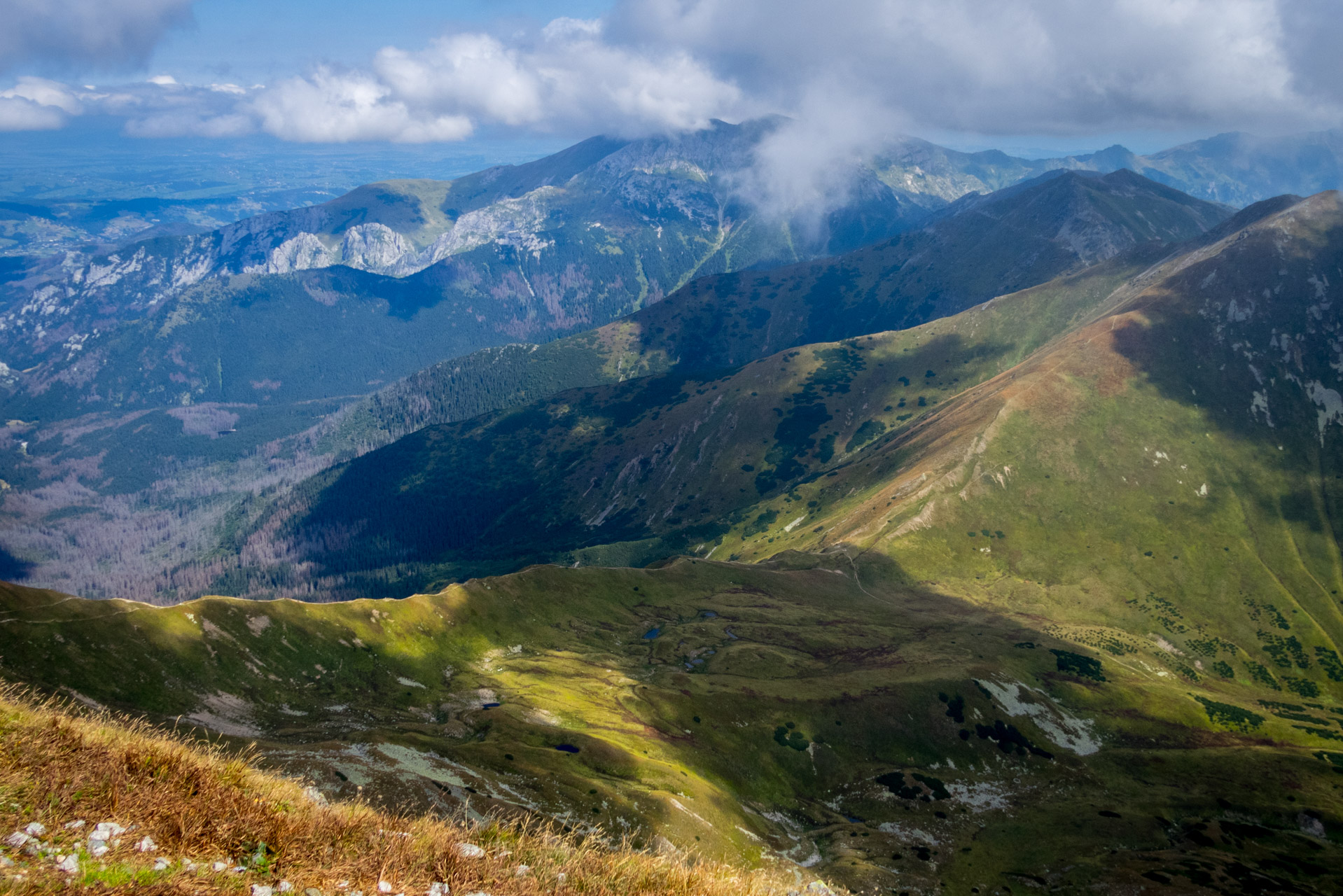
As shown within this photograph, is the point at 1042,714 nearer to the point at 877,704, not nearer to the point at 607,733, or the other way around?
the point at 877,704

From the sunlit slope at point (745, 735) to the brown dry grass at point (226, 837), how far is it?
6052 cm

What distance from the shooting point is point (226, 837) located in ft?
58.1

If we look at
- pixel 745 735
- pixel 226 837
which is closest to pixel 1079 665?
pixel 745 735

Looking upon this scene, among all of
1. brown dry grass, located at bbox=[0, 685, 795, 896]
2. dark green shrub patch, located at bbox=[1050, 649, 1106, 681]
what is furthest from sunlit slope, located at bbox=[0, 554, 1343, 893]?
brown dry grass, located at bbox=[0, 685, 795, 896]

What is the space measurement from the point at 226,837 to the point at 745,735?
138 metres

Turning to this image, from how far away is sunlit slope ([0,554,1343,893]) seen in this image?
336 feet

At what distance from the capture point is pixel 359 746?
311 feet

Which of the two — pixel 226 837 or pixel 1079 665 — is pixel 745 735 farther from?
pixel 226 837

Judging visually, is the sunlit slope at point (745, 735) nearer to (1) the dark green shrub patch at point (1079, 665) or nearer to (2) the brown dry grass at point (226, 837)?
(1) the dark green shrub patch at point (1079, 665)

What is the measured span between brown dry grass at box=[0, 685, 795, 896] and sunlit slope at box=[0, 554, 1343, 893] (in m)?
60.5

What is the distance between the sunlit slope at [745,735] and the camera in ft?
336

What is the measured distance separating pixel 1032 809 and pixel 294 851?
14650 centimetres

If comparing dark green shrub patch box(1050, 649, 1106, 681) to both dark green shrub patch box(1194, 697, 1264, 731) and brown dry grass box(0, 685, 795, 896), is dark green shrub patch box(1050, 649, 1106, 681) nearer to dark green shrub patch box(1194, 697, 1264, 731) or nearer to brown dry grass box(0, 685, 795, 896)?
dark green shrub patch box(1194, 697, 1264, 731)

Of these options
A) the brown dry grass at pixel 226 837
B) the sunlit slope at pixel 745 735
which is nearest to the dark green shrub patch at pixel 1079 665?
the sunlit slope at pixel 745 735
